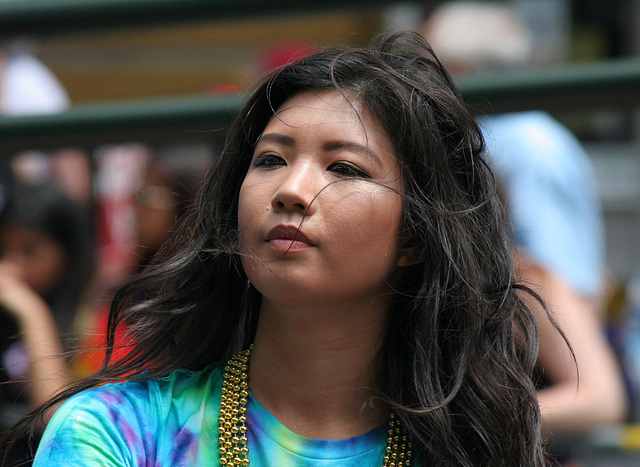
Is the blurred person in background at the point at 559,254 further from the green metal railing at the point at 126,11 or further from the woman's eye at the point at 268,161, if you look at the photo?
the woman's eye at the point at 268,161

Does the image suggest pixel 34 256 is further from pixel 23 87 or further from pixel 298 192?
pixel 298 192

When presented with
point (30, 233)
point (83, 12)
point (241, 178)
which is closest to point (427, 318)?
point (241, 178)

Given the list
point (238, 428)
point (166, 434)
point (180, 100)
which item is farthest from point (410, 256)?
point (180, 100)

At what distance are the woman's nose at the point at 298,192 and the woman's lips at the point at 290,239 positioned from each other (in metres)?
0.04

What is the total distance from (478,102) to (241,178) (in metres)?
0.63

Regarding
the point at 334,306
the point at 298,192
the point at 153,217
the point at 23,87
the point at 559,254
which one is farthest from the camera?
the point at 23,87

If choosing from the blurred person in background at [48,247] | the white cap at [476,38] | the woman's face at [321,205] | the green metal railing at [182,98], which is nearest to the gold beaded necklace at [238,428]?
the woman's face at [321,205]

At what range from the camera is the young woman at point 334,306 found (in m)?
1.73

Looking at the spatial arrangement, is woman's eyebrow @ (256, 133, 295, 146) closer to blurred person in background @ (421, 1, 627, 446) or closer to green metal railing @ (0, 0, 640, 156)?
green metal railing @ (0, 0, 640, 156)

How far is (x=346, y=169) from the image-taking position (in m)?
1.78

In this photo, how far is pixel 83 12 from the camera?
2.21 metres

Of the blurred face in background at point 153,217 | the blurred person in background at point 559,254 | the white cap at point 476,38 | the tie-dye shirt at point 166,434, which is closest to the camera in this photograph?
the tie-dye shirt at point 166,434

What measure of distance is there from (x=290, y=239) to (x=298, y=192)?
9 cm

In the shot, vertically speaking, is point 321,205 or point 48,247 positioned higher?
point 321,205
